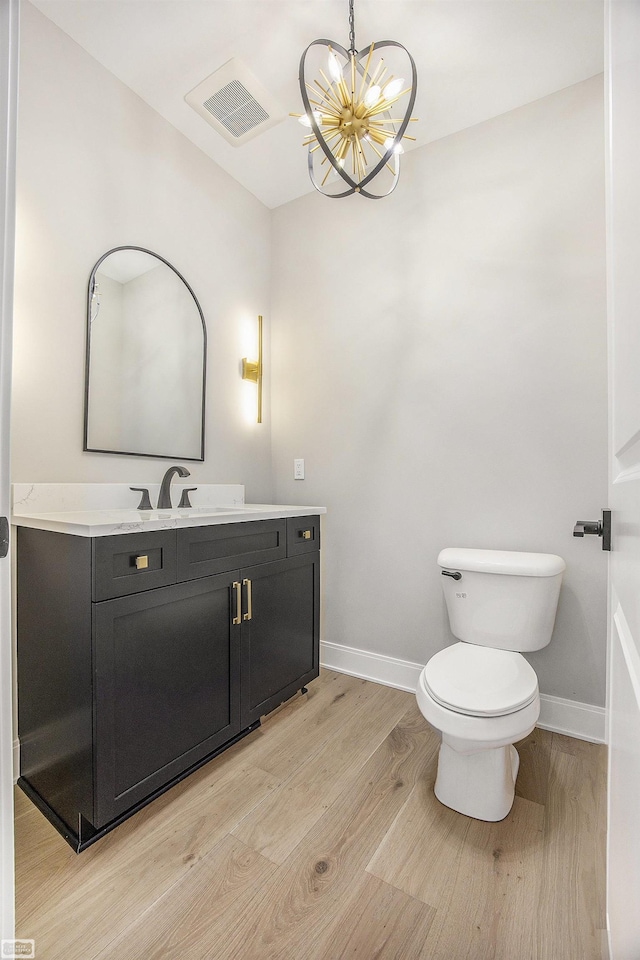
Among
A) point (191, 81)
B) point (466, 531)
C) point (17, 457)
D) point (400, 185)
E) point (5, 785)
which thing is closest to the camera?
point (5, 785)

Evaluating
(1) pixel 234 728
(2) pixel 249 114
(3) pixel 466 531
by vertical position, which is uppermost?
(2) pixel 249 114

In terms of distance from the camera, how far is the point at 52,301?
1.60 metres

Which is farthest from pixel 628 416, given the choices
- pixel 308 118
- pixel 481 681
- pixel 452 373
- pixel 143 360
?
pixel 143 360

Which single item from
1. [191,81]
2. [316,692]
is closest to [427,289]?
[191,81]

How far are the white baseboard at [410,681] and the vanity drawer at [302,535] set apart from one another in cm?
66

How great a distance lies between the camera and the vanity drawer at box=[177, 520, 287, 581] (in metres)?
1.47

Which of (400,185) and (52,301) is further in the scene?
(400,185)

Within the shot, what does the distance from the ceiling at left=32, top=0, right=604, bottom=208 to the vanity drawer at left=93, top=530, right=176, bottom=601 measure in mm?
1835

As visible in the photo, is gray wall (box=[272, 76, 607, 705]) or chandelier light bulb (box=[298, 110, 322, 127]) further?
gray wall (box=[272, 76, 607, 705])

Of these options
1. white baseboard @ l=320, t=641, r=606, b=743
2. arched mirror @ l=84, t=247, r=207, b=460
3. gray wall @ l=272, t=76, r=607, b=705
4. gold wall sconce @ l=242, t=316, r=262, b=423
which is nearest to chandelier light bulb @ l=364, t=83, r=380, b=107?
gray wall @ l=272, t=76, r=607, b=705

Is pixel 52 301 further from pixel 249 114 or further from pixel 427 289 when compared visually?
pixel 427 289

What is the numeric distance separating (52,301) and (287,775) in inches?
74.2

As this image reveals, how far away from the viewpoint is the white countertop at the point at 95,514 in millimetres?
1238

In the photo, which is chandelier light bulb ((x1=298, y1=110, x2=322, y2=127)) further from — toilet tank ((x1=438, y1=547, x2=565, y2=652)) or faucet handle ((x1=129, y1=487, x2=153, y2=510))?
toilet tank ((x1=438, y1=547, x2=565, y2=652))
